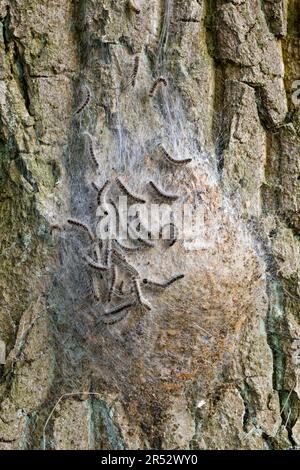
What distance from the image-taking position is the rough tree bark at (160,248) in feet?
12.8

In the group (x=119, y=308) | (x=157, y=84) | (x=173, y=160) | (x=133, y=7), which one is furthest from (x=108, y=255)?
(x=133, y=7)

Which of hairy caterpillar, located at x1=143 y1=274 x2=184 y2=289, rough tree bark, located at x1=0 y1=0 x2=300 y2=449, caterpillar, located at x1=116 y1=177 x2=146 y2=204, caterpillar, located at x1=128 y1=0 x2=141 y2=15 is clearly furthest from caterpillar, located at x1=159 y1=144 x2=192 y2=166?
caterpillar, located at x1=128 y1=0 x2=141 y2=15

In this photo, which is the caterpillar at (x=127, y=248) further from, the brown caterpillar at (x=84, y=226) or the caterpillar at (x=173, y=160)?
the caterpillar at (x=173, y=160)

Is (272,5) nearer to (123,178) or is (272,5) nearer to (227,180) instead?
(227,180)

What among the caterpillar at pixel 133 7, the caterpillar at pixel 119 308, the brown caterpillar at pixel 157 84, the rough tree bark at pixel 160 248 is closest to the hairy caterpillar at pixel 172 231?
the rough tree bark at pixel 160 248

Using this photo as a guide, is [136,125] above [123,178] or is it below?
above

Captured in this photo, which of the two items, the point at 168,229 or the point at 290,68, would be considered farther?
the point at 290,68

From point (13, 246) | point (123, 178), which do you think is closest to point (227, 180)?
point (123, 178)

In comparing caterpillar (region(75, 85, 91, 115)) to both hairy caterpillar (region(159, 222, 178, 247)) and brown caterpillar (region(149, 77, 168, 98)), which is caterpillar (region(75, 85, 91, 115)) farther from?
hairy caterpillar (region(159, 222, 178, 247))

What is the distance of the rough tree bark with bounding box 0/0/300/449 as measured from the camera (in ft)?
12.8

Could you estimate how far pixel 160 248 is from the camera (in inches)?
152

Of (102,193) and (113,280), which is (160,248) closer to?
(113,280)

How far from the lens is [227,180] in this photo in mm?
3996
